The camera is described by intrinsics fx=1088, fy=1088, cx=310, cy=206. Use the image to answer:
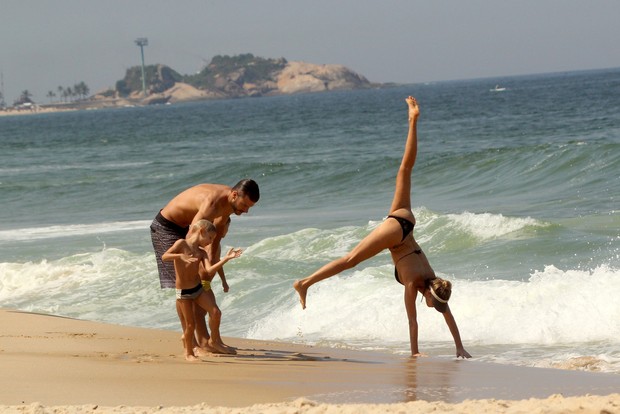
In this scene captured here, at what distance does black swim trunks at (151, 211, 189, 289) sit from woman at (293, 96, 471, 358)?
37.8 inches

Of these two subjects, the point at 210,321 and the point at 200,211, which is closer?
the point at 200,211

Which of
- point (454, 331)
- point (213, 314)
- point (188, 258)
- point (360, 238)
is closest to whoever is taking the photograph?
point (188, 258)

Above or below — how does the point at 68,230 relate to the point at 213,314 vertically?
below

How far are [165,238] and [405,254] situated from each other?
173cm

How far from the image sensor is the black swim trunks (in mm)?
7781

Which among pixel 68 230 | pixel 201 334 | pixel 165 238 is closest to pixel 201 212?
pixel 165 238

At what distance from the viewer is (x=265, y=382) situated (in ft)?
21.2

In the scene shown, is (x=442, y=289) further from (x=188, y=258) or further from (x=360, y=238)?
(x=360, y=238)

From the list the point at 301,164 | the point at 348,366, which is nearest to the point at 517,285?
the point at 348,366

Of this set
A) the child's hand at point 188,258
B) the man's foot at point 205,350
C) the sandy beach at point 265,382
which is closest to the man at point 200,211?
the child's hand at point 188,258

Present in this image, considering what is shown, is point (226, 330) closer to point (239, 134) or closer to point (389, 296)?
point (389, 296)

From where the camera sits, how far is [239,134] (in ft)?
179

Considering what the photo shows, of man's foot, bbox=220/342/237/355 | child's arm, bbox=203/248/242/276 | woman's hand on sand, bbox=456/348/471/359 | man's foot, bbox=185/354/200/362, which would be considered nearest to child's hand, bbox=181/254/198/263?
child's arm, bbox=203/248/242/276

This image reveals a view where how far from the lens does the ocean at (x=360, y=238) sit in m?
9.77
